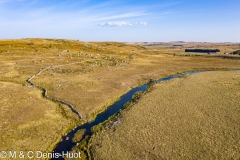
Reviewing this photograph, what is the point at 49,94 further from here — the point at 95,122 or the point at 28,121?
the point at 95,122

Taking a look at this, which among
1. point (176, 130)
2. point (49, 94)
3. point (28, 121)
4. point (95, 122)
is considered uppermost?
point (49, 94)

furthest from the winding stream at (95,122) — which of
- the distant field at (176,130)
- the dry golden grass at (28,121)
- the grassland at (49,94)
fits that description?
the distant field at (176,130)

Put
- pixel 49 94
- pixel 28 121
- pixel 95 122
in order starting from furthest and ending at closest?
1. pixel 49 94
2. pixel 95 122
3. pixel 28 121

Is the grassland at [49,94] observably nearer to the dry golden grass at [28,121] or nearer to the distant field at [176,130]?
the dry golden grass at [28,121]

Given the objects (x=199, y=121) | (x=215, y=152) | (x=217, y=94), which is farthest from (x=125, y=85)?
(x=215, y=152)

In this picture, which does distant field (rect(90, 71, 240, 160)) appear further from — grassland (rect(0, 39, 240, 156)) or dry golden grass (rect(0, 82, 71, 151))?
grassland (rect(0, 39, 240, 156))

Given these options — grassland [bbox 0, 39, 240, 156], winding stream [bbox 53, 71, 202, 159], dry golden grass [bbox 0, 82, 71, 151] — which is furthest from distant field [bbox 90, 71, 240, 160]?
grassland [bbox 0, 39, 240, 156]

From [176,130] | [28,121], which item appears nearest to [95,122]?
[28,121]

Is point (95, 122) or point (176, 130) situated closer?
point (176, 130)
